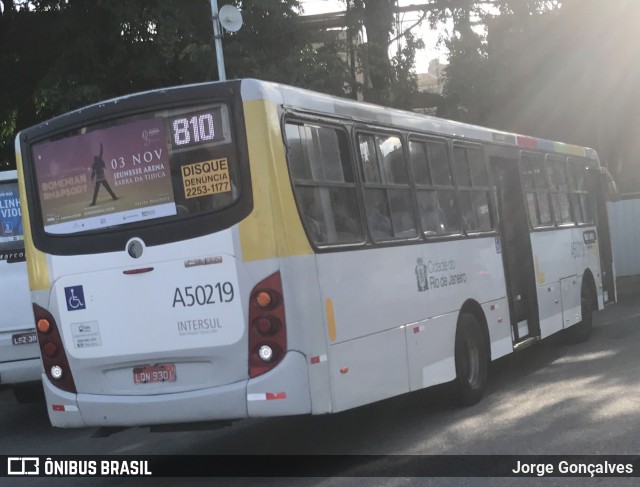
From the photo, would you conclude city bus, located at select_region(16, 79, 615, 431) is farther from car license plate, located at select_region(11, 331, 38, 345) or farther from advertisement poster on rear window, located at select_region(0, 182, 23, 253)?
advertisement poster on rear window, located at select_region(0, 182, 23, 253)

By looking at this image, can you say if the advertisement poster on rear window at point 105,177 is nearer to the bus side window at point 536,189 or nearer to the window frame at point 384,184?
the window frame at point 384,184

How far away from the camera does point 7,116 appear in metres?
23.5

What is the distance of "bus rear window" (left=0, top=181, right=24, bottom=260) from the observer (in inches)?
439

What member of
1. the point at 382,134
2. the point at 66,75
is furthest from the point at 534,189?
the point at 66,75

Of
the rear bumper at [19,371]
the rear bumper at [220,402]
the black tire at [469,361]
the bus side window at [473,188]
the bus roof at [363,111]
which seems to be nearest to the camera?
the rear bumper at [220,402]

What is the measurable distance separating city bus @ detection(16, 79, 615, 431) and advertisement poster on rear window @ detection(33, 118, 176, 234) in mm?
12

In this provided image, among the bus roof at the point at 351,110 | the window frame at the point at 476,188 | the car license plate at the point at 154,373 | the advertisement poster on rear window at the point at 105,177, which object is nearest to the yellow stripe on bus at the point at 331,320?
the car license plate at the point at 154,373

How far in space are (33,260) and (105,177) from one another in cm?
96

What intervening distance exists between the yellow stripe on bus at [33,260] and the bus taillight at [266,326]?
1.82m

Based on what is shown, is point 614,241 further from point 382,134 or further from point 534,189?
point 382,134

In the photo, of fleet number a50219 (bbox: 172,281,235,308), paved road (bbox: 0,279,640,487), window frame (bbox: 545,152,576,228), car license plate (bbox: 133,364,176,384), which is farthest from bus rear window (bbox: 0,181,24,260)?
window frame (bbox: 545,152,576,228)

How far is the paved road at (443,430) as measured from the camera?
7.67 m

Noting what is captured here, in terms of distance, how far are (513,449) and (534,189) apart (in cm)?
565

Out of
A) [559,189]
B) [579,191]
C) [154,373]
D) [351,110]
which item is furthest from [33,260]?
[579,191]
